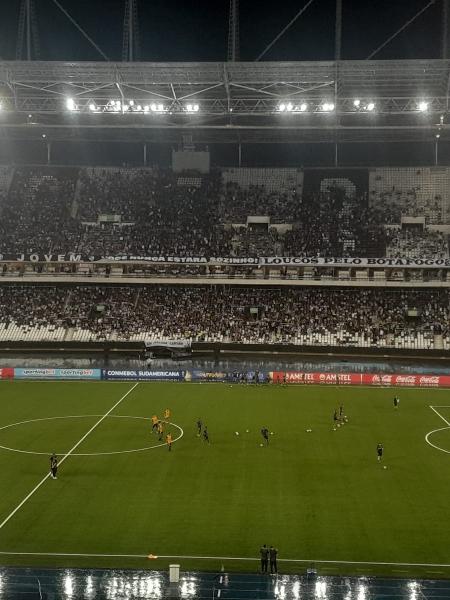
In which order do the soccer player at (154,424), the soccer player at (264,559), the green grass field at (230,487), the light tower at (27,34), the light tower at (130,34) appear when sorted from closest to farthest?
the soccer player at (264,559)
the green grass field at (230,487)
the soccer player at (154,424)
the light tower at (27,34)
the light tower at (130,34)

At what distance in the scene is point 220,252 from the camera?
66750mm

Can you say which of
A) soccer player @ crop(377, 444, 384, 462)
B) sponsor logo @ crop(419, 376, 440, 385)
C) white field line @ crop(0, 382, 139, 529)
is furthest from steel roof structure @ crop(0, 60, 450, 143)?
soccer player @ crop(377, 444, 384, 462)

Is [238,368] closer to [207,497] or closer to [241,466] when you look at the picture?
[241,466]

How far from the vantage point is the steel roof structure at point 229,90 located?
48.2m

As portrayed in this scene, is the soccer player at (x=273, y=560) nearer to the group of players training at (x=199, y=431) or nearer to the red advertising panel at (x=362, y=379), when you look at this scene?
the group of players training at (x=199, y=431)

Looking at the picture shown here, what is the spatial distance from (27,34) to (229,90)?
14592 millimetres

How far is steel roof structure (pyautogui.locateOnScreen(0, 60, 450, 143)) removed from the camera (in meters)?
48.2

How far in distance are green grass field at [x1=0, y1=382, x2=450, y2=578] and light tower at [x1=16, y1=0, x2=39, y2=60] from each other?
2375cm

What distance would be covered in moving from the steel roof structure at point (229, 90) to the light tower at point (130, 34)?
867 millimetres

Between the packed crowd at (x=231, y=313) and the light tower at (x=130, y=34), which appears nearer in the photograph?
the light tower at (x=130, y=34)

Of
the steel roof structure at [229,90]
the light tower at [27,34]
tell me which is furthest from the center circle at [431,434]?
the light tower at [27,34]

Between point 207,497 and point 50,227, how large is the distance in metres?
47.7

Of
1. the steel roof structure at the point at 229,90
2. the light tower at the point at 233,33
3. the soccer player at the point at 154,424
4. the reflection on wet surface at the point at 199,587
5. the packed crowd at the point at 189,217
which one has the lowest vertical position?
the reflection on wet surface at the point at 199,587

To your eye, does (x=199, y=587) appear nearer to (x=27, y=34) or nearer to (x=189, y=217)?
(x=27, y=34)
